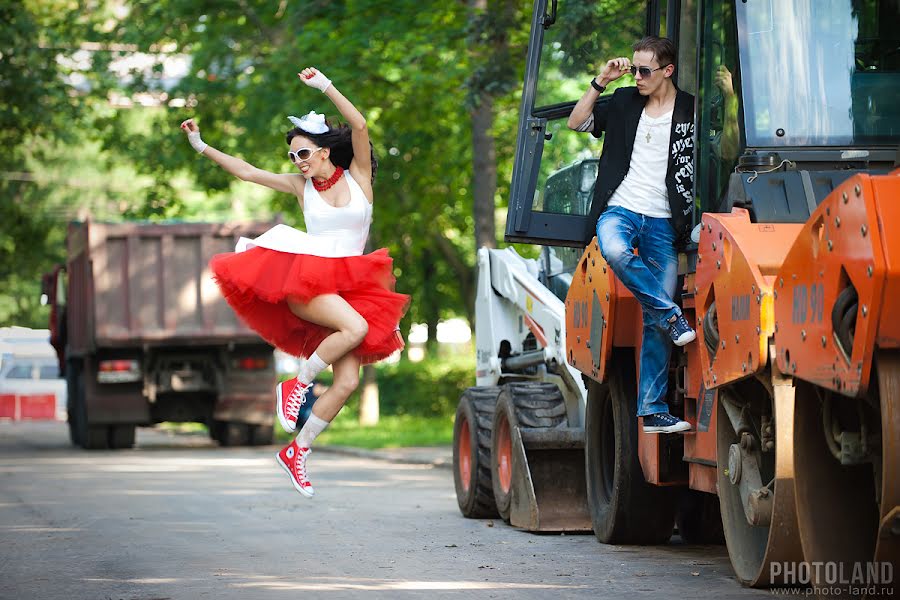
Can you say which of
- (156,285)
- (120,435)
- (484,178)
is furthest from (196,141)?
(120,435)

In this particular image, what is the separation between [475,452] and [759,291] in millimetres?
5045

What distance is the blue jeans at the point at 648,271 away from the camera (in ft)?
25.3

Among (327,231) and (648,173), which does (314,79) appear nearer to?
(327,231)

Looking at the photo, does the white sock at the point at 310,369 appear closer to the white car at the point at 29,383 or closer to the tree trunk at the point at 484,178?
the tree trunk at the point at 484,178

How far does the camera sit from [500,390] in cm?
1093

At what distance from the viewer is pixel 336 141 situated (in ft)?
28.2

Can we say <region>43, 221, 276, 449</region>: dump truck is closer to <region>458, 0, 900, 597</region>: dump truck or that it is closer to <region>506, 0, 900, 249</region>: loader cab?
<region>458, 0, 900, 597</region>: dump truck

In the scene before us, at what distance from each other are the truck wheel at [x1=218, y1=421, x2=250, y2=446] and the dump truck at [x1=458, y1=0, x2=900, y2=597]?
1294 cm

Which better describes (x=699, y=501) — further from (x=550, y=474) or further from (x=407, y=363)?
(x=407, y=363)

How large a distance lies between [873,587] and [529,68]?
14.6 feet

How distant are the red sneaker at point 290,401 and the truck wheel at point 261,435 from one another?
14674 millimetres

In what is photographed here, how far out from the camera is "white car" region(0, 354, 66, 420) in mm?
42969

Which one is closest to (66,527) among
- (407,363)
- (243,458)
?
(243,458)

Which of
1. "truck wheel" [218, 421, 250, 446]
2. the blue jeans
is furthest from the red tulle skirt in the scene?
"truck wheel" [218, 421, 250, 446]
